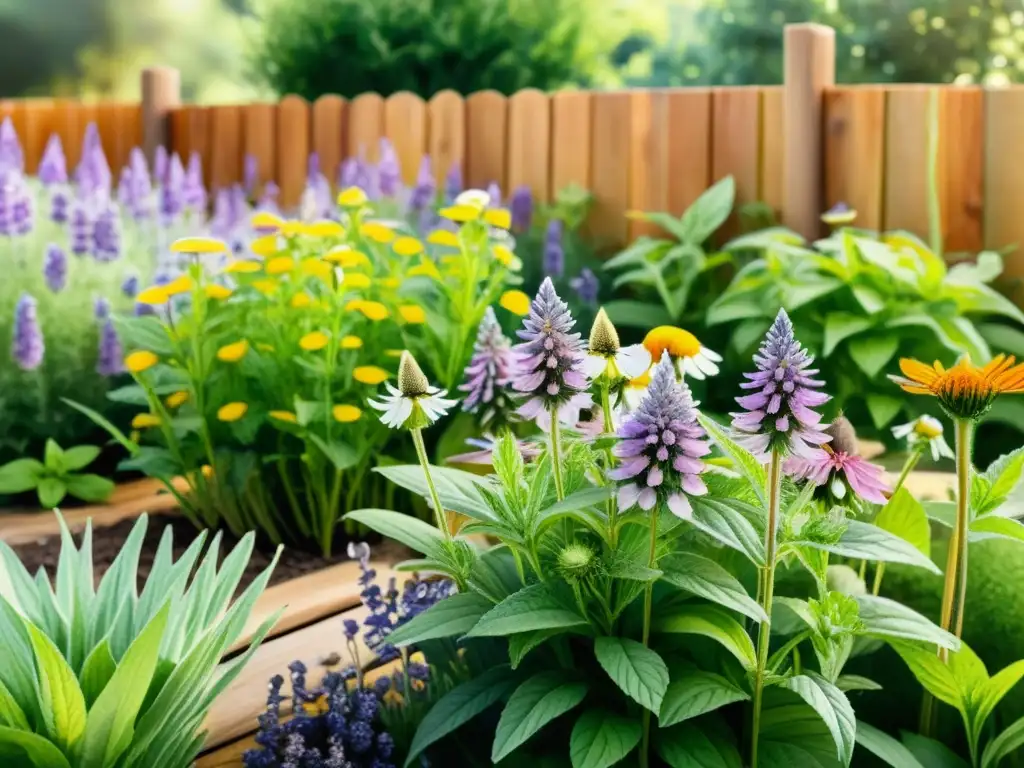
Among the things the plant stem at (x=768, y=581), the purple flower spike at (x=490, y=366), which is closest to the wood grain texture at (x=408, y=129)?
the purple flower spike at (x=490, y=366)

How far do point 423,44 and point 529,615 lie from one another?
6014mm

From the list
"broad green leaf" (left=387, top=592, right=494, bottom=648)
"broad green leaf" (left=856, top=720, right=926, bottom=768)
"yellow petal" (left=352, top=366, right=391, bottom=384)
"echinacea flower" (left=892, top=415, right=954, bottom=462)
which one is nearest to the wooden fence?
"yellow petal" (left=352, top=366, right=391, bottom=384)

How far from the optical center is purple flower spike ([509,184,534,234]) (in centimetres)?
478

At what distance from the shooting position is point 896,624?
1.74 metres

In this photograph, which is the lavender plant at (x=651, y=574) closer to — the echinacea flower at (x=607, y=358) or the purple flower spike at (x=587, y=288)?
the echinacea flower at (x=607, y=358)

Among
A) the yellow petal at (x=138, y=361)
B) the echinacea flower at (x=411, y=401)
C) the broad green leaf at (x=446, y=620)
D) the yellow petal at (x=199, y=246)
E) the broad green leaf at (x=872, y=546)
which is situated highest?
the yellow petal at (x=199, y=246)

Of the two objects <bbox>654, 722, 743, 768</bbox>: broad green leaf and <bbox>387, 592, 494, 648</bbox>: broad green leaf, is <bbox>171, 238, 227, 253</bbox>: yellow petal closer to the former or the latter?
<bbox>387, 592, 494, 648</bbox>: broad green leaf

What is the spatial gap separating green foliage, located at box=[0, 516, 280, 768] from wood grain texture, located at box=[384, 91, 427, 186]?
12.8 ft

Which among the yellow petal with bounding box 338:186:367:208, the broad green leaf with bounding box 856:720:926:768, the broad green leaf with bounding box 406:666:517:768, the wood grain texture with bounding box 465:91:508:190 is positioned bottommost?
the broad green leaf with bounding box 856:720:926:768

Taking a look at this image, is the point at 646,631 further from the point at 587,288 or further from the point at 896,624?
the point at 587,288

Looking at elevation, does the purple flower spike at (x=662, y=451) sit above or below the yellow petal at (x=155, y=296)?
below

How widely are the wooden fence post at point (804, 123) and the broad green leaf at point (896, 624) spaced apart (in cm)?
280

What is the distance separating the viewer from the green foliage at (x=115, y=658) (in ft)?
5.21

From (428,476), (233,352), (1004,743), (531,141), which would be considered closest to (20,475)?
(233,352)
